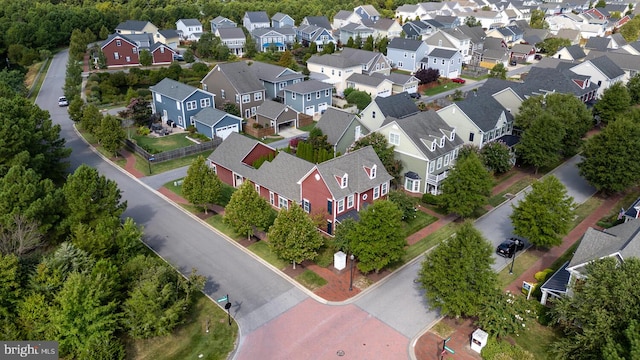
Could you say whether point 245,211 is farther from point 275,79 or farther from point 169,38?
point 169,38

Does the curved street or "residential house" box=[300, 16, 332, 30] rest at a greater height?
the curved street

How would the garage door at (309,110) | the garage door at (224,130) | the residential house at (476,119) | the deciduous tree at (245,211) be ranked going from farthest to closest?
the garage door at (309,110), the garage door at (224,130), the residential house at (476,119), the deciduous tree at (245,211)

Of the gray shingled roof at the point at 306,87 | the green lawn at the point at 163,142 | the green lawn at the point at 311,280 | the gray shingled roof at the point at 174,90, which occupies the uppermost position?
the gray shingled roof at the point at 174,90

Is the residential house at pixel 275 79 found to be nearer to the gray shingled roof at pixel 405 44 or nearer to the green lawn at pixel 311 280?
the gray shingled roof at pixel 405 44

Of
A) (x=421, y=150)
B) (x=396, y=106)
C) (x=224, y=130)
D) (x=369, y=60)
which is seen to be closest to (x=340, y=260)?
(x=421, y=150)

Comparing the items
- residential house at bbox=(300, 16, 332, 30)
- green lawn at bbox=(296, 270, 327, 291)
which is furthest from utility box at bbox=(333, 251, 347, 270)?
residential house at bbox=(300, 16, 332, 30)

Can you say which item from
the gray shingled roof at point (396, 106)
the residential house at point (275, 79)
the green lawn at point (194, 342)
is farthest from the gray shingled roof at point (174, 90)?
the green lawn at point (194, 342)

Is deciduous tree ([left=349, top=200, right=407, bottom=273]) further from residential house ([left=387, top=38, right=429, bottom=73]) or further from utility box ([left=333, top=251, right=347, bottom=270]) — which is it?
residential house ([left=387, top=38, right=429, bottom=73])
